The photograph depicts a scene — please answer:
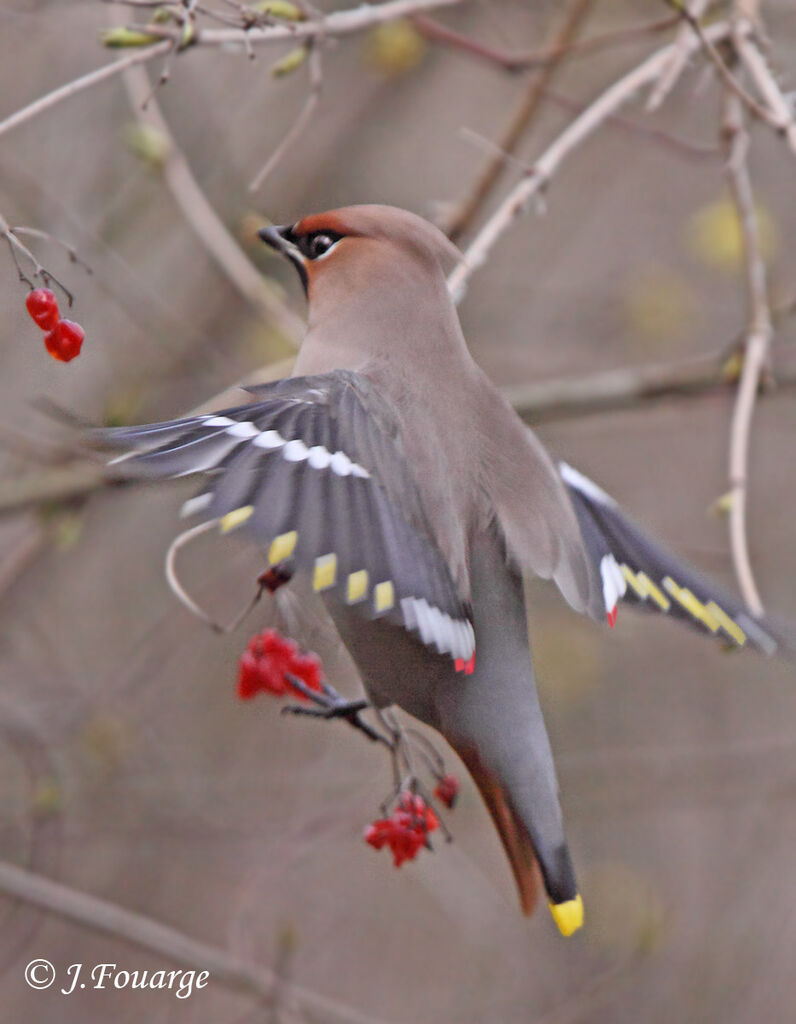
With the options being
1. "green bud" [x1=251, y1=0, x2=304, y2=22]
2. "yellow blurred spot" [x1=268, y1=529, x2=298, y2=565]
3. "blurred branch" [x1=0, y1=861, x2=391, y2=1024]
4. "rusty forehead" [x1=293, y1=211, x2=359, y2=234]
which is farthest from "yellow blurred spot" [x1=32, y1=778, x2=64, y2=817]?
"green bud" [x1=251, y1=0, x2=304, y2=22]

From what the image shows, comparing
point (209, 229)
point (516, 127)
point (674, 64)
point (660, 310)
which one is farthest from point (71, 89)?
point (660, 310)

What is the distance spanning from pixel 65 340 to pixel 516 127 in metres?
1.96

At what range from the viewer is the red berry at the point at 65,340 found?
2.10 metres

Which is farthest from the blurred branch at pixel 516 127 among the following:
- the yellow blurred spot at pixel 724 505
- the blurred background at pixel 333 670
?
the yellow blurred spot at pixel 724 505

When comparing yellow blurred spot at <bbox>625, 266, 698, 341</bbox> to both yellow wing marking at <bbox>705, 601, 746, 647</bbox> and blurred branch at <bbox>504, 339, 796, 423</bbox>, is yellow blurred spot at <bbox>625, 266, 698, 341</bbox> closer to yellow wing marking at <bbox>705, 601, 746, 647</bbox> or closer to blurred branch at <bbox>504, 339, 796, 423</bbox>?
blurred branch at <bbox>504, 339, 796, 423</bbox>

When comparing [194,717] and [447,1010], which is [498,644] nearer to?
[194,717]


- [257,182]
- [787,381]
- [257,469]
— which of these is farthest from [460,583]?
[787,381]

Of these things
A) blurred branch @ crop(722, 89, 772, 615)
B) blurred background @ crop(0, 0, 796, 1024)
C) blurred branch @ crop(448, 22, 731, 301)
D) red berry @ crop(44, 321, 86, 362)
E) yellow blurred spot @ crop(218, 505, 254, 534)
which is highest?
red berry @ crop(44, 321, 86, 362)

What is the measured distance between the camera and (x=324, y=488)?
6.40 feet

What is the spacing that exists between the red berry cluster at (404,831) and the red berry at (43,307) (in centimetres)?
100

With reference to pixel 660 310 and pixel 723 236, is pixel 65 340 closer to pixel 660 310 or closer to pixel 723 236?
pixel 723 236

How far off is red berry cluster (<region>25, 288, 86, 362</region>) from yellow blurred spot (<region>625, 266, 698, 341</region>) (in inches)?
125

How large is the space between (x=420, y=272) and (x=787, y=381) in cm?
142

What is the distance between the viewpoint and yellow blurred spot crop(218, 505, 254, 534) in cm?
172
